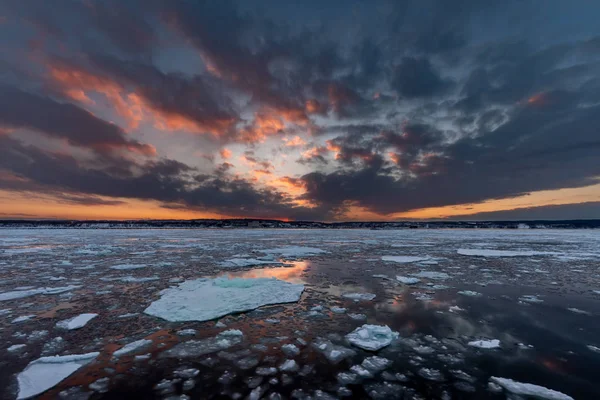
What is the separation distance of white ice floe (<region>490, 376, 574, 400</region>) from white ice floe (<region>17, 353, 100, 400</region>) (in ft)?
19.4

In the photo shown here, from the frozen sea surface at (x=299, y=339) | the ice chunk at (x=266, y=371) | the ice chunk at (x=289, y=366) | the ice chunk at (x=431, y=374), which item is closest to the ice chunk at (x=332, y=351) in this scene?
the frozen sea surface at (x=299, y=339)

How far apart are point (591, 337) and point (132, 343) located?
8360 mm

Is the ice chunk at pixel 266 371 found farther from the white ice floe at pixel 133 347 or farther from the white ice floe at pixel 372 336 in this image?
Answer: the white ice floe at pixel 133 347

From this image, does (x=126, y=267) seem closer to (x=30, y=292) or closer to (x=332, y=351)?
(x=30, y=292)

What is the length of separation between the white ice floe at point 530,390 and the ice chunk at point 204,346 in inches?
161

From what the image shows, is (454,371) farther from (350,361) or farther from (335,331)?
(335,331)

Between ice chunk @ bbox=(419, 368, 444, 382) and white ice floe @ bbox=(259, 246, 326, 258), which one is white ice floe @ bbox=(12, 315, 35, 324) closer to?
ice chunk @ bbox=(419, 368, 444, 382)

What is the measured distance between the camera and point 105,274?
36.4 ft

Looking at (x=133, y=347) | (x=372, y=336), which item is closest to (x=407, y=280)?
(x=372, y=336)

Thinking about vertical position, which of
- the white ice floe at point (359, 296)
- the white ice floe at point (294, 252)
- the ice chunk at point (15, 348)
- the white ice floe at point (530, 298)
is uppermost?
the ice chunk at point (15, 348)

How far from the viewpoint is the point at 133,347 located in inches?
185

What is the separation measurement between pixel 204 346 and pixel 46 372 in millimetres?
2135

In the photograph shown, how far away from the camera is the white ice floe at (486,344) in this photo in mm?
4711

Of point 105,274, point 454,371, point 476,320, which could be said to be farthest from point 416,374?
point 105,274
